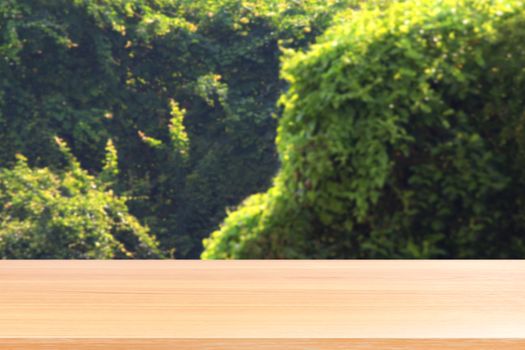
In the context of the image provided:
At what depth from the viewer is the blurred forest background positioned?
9.09 ft

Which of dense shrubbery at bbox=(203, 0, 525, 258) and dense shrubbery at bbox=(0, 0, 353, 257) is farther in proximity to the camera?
dense shrubbery at bbox=(0, 0, 353, 257)

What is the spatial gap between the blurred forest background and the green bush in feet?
0.05

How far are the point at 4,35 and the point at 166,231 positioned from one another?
2238 mm

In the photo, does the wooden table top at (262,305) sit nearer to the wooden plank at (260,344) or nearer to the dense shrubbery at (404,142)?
the wooden plank at (260,344)

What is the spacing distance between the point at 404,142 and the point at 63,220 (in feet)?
14.5

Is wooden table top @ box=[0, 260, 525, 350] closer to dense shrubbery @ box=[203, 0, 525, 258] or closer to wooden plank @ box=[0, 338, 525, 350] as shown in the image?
wooden plank @ box=[0, 338, 525, 350]

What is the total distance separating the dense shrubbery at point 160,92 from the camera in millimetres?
8422

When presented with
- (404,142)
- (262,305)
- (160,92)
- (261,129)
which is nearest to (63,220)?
(261,129)

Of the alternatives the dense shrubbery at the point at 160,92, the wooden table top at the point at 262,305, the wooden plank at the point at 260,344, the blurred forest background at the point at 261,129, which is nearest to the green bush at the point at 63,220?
the blurred forest background at the point at 261,129

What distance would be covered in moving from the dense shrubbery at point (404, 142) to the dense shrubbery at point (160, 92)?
17.7 feet

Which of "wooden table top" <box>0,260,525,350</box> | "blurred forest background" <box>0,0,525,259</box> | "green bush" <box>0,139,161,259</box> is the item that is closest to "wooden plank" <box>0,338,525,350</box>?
"wooden table top" <box>0,260,525,350</box>

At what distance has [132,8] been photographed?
917 cm

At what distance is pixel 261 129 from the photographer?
8.72m

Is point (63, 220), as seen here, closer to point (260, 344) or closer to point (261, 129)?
point (261, 129)
